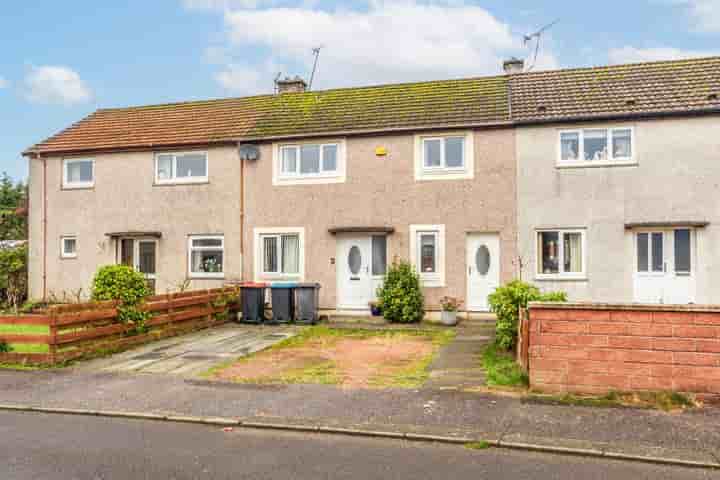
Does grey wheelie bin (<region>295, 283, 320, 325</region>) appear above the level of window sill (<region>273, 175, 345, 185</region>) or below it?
below

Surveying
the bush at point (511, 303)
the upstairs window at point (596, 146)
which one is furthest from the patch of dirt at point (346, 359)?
the upstairs window at point (596, 146)

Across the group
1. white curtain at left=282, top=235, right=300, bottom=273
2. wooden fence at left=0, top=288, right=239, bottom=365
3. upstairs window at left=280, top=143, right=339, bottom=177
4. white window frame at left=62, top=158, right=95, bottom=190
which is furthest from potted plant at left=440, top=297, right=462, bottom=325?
white window frame at left=62, top=158, right=95, bottom=190

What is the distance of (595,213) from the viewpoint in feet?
48.8

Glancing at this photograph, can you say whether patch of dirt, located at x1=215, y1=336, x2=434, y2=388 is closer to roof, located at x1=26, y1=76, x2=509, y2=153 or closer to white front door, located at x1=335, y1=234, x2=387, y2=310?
white front door, located at x1=335, y1=234, x2=387, y2=310

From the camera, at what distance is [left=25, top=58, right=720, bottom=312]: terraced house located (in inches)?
575

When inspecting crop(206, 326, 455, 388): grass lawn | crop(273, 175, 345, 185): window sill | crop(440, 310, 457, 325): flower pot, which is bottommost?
crop(206, 326, 455, 388): grass lawn

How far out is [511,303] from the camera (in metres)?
9.85

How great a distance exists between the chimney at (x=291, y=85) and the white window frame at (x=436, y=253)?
740 cm

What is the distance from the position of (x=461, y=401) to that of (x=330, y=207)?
9.68m

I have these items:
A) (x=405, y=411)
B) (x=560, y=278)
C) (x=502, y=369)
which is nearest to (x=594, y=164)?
(x=560, y=278)

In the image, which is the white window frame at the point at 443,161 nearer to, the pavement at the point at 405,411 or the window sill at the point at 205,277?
the window sill at the point at 205,277

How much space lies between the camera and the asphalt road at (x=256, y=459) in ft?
17.1

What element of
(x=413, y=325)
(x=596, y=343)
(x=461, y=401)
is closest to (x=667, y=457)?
(x=596, y=343)

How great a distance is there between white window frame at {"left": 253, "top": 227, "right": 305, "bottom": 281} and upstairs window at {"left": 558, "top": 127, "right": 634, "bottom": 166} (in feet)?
22.7
